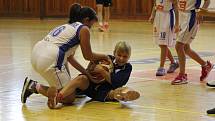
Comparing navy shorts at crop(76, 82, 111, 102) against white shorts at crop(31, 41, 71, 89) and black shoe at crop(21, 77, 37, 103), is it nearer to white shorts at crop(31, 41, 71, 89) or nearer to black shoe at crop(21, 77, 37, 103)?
white shorts at crop(31, 41, 71, 89)

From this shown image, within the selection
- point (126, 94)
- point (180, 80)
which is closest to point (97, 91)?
point (126, 94)

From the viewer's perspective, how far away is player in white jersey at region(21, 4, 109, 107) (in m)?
4.95

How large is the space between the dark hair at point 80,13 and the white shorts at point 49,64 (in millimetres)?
344

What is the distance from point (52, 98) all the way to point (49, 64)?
1.06ft

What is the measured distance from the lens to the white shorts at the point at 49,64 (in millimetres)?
4945

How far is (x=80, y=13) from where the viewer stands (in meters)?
5.09

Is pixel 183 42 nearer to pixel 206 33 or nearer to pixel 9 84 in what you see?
pixel 9 84

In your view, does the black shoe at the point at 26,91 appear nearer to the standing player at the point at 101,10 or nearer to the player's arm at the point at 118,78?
the player's arm at the point at 118,78

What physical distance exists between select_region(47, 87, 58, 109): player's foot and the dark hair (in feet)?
2.31

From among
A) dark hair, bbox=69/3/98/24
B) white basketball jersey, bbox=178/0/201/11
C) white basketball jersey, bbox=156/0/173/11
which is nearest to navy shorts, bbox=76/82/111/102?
dark hair, bbox=69/3/98/24

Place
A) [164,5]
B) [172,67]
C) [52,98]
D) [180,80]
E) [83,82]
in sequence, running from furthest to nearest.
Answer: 1. [172,67]
2. [164,5]
3. [180,80]
4. [83,82]
5. [52,98]

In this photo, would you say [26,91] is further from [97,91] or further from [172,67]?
[172,67]

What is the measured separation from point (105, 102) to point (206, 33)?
9749 millimetres

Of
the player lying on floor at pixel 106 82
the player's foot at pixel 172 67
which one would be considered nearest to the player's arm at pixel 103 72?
the player lying on floor at pixel 106 82
